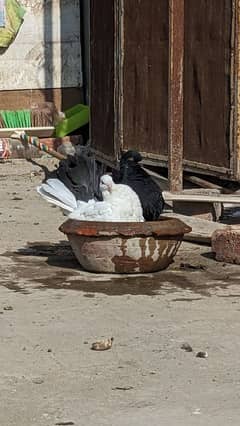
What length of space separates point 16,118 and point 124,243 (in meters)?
7.23

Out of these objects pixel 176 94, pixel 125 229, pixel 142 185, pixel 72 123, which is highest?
pixel 176 94

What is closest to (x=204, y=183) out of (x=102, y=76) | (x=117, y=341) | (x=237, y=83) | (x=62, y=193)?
(x=237, y=83)

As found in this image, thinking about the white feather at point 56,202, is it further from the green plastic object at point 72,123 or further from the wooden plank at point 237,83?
the green plastic object at point 72,123

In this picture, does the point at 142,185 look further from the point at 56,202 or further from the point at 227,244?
the point at 227,244

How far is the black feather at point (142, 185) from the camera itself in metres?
7.82

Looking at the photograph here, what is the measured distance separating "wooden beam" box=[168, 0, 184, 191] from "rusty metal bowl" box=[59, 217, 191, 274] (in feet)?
7.74

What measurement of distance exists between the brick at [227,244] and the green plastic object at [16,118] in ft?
22.0

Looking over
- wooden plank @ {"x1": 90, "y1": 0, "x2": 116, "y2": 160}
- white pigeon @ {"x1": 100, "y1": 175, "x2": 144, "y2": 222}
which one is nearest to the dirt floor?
white pigeon @ {"x1": 100, "y1": 175, "x2": 144, "y2": 222}

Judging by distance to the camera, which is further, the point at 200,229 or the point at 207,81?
the point at 207,81

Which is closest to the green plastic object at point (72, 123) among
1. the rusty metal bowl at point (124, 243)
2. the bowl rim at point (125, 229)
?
the rusty metal bowl at point (124, 243)

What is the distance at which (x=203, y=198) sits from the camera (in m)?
9.27

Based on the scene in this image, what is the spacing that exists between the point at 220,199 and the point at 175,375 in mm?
3955

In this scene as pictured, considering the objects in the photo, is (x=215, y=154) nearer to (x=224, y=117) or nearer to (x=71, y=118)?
(x=224, y=117)

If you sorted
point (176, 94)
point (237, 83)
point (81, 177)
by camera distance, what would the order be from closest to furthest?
point (81, 177) → point (237, 83) → point (176, 94)
